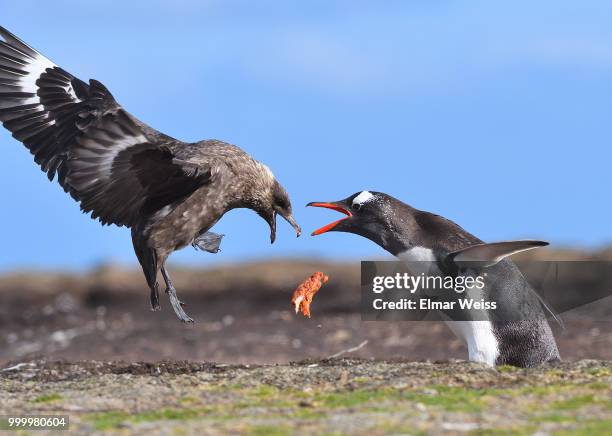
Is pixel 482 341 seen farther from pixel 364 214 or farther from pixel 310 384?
pixel 310 384

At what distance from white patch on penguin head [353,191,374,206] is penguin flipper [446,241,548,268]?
1092 millimetres

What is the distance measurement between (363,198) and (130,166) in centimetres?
237

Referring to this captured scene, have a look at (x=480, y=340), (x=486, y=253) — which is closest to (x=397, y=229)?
(x=486, y=253)

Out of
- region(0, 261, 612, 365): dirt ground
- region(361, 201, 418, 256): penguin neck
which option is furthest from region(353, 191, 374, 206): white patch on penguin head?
region(0, 261, 612, 365): dirt ground

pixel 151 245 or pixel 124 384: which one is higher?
pixel 151 245

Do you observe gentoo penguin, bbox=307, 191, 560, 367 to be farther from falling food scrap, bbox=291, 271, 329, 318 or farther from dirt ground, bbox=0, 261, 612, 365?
dirt ground, bbox=0, 261, 612, 365

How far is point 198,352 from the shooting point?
16.7 m

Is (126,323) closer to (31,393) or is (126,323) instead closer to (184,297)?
(184,297)

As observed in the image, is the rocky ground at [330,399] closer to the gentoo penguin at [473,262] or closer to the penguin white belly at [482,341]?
the penguin white belly at [482,341]

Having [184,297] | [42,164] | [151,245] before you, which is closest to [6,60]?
[42,164]

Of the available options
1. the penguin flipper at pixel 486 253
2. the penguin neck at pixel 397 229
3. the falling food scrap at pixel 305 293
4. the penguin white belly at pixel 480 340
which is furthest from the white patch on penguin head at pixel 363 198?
the penguin white belly at pixel 480 340

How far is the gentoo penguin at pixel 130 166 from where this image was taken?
30.6ft

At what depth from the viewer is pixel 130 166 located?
946 centimetres

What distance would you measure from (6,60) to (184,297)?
33.8 ft
